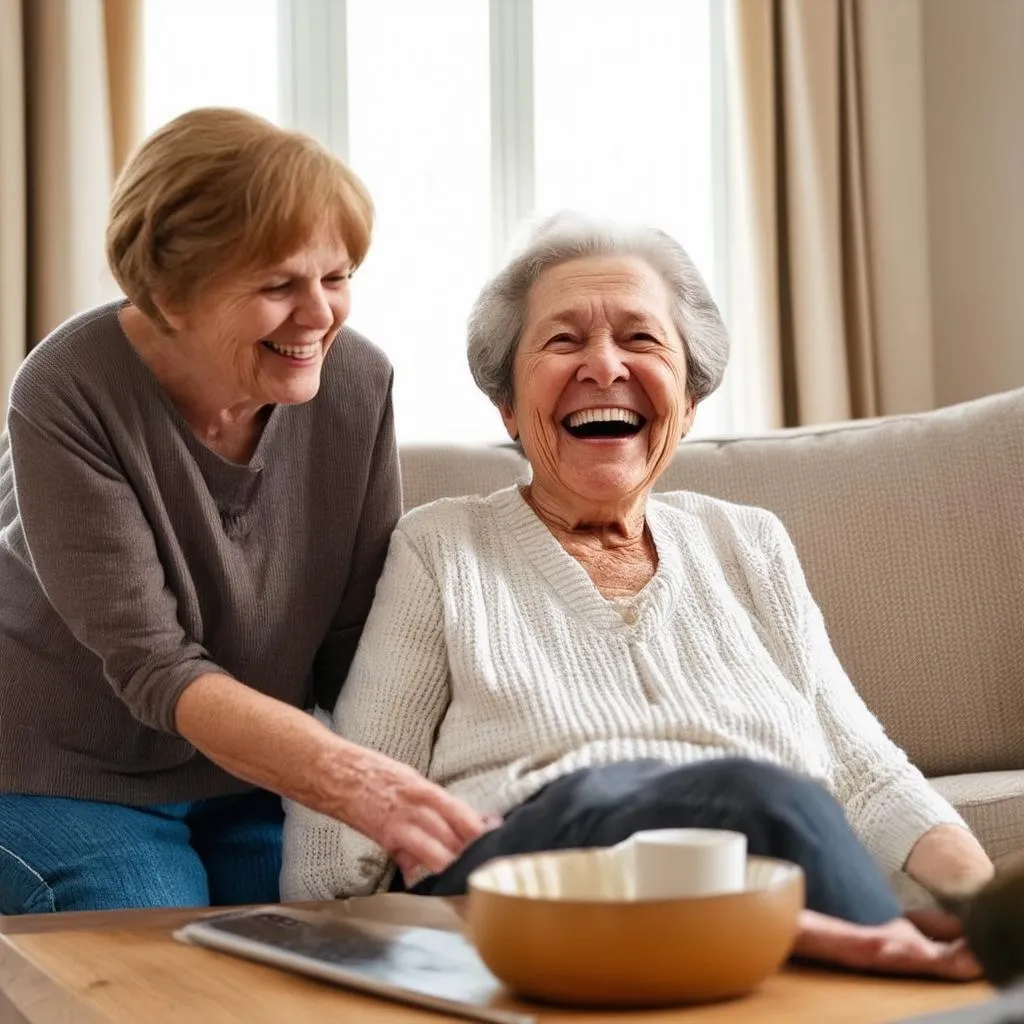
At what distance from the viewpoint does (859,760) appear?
1533 millimetres

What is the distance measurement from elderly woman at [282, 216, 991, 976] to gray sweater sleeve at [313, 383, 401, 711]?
1.4 inches

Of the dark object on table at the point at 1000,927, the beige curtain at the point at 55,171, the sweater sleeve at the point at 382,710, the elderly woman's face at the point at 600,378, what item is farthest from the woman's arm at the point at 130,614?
the beige curtain at the point at 55,171

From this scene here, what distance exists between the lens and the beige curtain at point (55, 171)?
2.95m

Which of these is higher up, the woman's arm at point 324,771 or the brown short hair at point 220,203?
the brown short hair at point 220,203

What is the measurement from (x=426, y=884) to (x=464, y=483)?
859 mm

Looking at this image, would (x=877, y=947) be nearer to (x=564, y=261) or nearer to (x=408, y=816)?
(x=408, y=816)

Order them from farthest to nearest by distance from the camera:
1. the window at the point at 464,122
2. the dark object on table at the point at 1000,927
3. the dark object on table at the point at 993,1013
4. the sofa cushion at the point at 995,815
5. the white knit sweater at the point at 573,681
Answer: the window at the point at 464,122
the sofa cushion at the point at 995,815
the white knit sweater at the point at 573,681
the dark object on table at the point at 1000,927
the dark object on table at the point at 993,1013

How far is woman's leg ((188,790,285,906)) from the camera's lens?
166 centimetres

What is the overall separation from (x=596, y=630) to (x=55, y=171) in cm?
193

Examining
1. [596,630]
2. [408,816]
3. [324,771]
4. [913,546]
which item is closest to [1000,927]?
[408,816]

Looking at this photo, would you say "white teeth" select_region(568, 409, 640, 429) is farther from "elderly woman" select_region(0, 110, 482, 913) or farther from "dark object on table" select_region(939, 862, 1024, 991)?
"dark object on table" select_region(939, 862, 1024, 991)

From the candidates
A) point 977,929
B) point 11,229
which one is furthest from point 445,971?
point 11,229

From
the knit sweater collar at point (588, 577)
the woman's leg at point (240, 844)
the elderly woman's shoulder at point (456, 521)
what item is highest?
the elderly woman's shoulder at point (456, 521)

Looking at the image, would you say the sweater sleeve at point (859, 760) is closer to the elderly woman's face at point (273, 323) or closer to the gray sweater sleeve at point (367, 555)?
the gray sweater sleeve at point (367, 555)
